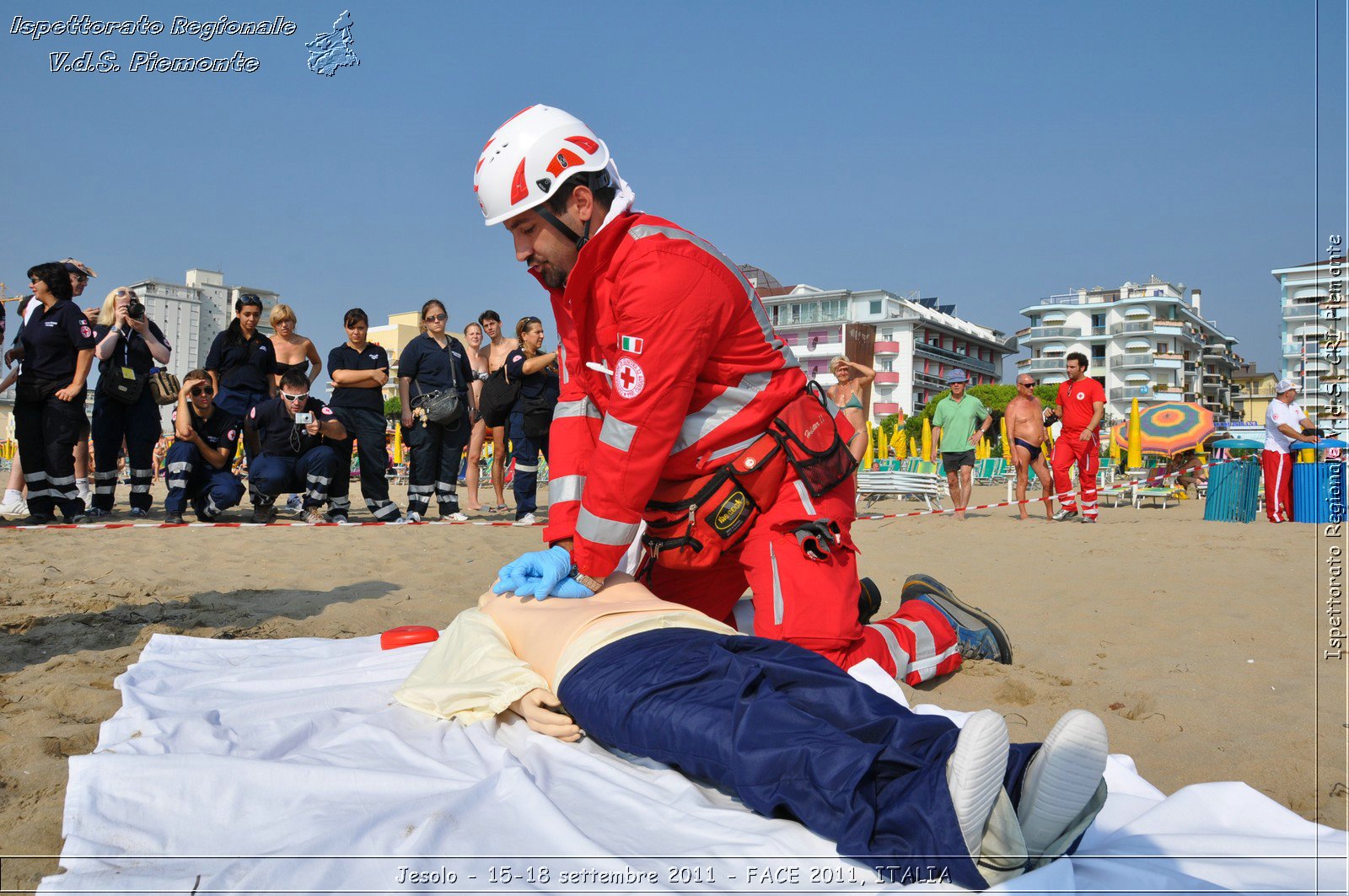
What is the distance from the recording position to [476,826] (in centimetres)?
181

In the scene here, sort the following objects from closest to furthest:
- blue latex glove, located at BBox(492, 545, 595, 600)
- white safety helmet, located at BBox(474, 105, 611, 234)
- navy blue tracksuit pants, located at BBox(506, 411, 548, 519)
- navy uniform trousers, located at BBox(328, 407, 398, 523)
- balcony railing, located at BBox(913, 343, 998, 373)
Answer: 1. blue latex glove, located at BBox(492, 545, 595, 600)
2. white safety helmet, located at BBox(474, 105, 611, 234)
3. navy uniform trousers, located at BBox(328, 407, 398, 523)
4. navy blue tracksuit pants, located at BBox(506, 411, 548, 519)
5. balcony railing, located at BBox(913, 343, 998, 373)

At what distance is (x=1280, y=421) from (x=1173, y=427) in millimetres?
5655

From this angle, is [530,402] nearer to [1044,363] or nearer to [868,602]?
[868,602]

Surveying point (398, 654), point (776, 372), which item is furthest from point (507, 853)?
point (776, 372)

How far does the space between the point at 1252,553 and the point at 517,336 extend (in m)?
7.02

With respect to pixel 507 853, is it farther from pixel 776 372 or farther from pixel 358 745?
pixel 776 372

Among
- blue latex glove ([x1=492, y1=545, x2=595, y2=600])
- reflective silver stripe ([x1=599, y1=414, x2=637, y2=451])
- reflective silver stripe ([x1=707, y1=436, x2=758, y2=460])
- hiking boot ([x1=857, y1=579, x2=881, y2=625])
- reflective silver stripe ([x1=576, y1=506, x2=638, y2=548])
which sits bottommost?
hiking boot ([x1=857, y1=579, x2=881, y2=625])

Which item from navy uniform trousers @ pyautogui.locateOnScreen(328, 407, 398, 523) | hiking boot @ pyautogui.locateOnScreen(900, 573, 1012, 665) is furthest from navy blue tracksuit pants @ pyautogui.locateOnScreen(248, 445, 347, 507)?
hiking boot @ pyautogui.locateOnScreen(900, 573, 1012, 665)

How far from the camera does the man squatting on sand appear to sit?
4.92 feet

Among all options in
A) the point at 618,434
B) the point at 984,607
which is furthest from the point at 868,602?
the point at 984,607

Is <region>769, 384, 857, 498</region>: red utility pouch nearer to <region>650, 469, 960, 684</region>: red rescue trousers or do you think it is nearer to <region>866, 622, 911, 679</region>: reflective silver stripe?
<region>650, 469, 960, 684</region>: red rescue trousers

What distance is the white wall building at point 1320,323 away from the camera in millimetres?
3287

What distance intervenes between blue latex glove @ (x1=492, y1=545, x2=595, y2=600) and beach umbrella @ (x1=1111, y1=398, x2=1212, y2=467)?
16.3 meters

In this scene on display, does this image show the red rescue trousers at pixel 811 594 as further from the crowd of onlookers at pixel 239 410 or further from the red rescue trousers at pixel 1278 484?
the red rescue trousers at pixel 1278 484
